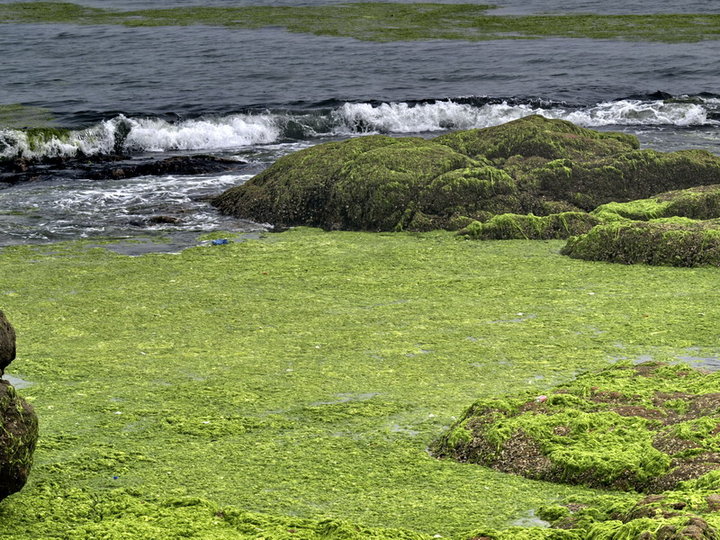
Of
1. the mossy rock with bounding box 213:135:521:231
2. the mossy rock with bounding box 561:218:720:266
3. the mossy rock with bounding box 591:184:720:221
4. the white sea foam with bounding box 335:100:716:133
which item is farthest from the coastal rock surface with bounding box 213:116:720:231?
the white sea foam with bounding box 335:100:716:133

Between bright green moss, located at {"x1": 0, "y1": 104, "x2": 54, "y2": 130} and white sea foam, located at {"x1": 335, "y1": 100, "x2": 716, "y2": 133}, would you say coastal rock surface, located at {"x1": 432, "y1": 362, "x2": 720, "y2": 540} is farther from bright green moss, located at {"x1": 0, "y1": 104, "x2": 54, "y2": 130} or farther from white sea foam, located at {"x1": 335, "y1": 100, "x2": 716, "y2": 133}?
bright green moss, located at {"x1": 0, "y1": 104, "x2": 54, "y2": 130}

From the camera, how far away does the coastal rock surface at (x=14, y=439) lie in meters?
5.04

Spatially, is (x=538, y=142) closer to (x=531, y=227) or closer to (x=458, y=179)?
(x=458, y=179)

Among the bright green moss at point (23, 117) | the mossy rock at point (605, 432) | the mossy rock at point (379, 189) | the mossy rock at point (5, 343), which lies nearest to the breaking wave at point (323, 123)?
the bright green moss at point (23, 117)

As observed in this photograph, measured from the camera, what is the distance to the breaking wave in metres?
23.3

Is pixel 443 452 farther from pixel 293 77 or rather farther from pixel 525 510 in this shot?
pixel 293 77

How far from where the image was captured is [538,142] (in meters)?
14.5

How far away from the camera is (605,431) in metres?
5.90

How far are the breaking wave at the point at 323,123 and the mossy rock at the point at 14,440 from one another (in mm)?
17735

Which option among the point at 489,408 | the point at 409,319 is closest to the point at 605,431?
the point at 489,408

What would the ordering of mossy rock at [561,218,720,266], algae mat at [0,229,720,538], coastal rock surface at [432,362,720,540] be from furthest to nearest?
1. mossy rock at [561,218,720,266]
2. algae mat at [0,229,720,538]
3. coastal rock surface at [432,362,720,540]

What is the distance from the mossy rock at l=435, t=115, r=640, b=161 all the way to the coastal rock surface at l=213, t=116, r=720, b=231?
0.06ft

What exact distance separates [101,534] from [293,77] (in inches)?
1086

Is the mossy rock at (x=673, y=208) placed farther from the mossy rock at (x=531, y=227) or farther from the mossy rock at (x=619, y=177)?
the mossy rock at (x=619, y=177)
